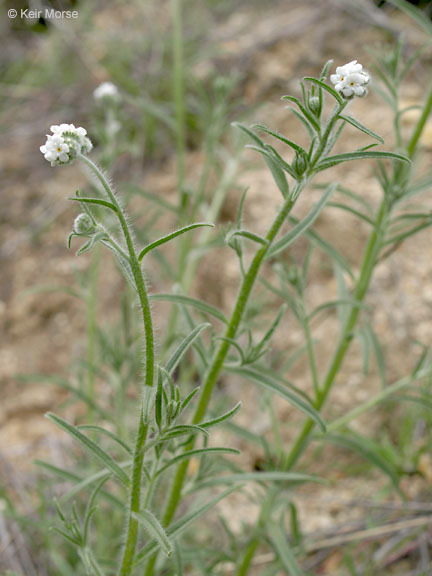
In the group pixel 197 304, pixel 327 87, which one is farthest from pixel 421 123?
pixel 197 304

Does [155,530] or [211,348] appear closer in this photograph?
[155,530]

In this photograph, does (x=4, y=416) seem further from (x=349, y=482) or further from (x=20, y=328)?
(x=349, y=482)

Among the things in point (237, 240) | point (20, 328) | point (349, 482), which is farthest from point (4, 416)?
point (237, 240)

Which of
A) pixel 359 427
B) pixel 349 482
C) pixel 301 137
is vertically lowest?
pixel 349 482

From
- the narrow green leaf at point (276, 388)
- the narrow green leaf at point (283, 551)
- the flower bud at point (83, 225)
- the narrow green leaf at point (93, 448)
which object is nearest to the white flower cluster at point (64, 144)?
the flower bud at point (83, 225)

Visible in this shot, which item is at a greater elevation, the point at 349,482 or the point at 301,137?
the point at 301,137

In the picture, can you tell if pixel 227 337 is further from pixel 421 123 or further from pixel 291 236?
pixel 421 123
